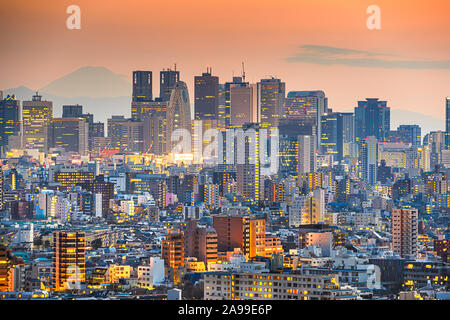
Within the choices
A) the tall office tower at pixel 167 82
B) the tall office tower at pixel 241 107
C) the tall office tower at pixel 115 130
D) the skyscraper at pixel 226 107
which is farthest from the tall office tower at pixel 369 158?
the tall office tower at pixel 115 130

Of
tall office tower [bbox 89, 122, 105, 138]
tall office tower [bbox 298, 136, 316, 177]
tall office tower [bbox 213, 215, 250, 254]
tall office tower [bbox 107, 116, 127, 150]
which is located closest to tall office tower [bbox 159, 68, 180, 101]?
tall office tower [bbox 107, 116, 127, 150]

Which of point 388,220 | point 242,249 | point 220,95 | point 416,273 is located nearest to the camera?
point 416,273

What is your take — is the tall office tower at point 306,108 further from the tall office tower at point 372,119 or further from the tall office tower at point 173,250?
the tall office tower at point 173,250

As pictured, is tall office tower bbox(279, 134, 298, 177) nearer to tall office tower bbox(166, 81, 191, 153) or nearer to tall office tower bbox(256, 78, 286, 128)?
tall office tower bbox(256, 78, 286, 128)

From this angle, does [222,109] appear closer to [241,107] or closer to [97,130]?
[241,107]
